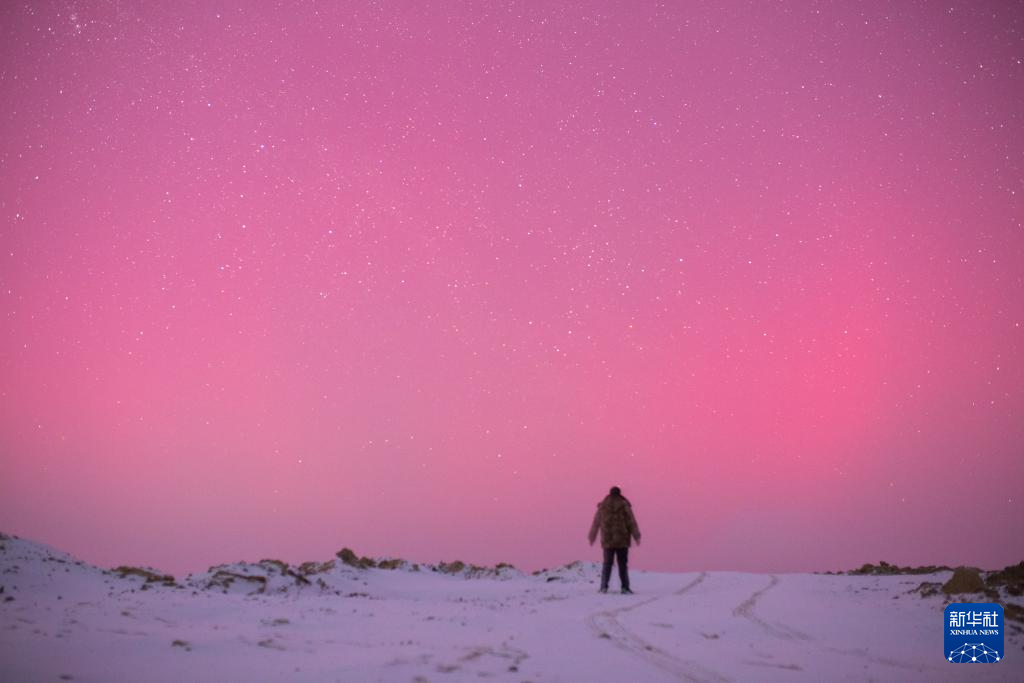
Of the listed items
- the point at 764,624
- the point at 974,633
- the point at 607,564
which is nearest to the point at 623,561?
the point at 607,564

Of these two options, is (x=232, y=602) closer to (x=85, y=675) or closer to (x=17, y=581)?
(x=85, y=675)

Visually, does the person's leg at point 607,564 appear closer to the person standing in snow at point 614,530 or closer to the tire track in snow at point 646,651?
the person standing in snow at point 614,530

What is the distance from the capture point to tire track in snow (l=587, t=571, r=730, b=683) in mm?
6431

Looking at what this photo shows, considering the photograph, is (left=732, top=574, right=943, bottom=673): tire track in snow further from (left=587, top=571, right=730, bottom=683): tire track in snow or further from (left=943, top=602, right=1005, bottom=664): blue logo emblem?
(left=587, top=571, right=730, bottom=683): tire track in snow

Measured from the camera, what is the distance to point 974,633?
8805mm

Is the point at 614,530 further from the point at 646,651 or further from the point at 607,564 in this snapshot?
the point at 646,651

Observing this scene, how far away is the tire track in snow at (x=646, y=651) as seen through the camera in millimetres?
6431

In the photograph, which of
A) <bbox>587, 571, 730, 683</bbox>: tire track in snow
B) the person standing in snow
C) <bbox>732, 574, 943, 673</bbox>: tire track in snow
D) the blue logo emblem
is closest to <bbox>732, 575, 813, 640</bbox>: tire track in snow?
<bbox>732, 574, 943, 673</bbox>: tire track in snow

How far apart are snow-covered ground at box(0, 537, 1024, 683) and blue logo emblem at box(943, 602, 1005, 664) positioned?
0.18m

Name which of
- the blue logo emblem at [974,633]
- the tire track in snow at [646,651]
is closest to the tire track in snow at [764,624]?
the blue logo emblem at [974,633]

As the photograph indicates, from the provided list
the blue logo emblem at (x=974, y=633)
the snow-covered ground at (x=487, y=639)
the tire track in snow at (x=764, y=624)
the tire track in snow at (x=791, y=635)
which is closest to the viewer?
the snow-covered ground at (x=487, y=639)

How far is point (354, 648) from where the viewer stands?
7.55 meters

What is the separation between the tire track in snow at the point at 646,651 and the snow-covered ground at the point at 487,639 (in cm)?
2

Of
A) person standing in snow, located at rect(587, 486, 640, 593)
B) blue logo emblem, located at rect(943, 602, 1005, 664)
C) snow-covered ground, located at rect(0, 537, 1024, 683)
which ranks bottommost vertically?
snow-covered ground, located at rect(0, 537, 1024, 683)
